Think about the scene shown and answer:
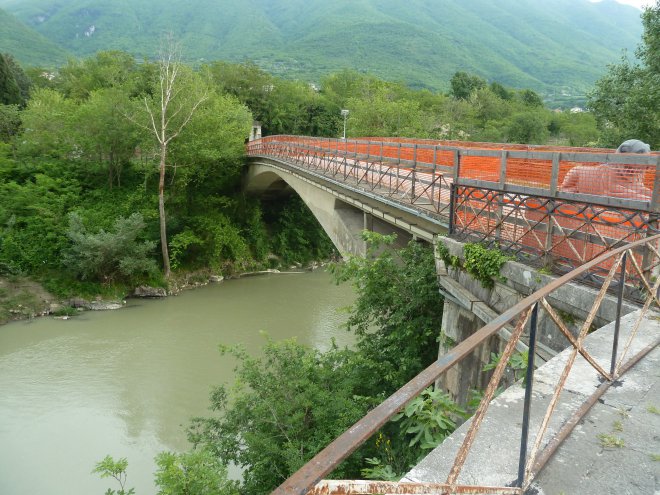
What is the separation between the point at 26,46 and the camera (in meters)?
103

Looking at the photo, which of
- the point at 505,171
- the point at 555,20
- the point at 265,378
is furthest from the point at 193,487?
the point at 555,20

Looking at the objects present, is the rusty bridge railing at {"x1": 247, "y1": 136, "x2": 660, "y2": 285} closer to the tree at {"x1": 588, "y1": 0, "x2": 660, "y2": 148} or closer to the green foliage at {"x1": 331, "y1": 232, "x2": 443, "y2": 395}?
the green foliage at {"x1": 331, "y1": 232, "x2": 443, "y2": 395}

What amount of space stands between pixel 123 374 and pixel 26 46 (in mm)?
118562

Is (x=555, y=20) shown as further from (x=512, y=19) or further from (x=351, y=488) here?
(x=351, y=488)

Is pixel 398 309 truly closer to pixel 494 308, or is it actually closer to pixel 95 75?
pixel 494 308

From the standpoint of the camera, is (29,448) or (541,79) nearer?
(29,448)

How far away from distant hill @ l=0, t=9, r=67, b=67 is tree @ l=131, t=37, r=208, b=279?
90043 millimetres

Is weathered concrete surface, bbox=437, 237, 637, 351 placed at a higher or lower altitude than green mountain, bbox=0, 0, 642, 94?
lower

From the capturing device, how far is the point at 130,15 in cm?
15625

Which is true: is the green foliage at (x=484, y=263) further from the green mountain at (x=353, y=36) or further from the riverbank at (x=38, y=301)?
the green mountain at (x=353, y=36)

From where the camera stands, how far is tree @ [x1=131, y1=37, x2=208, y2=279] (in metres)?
20.9

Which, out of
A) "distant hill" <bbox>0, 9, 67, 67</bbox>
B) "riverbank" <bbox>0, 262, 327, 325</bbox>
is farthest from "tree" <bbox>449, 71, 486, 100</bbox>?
"distant hill" <bbox>0, 9, 67, 67</bbox>

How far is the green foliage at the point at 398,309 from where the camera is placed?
7.94 m

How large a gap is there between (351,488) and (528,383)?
3.49ft
